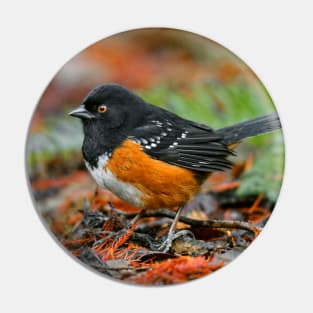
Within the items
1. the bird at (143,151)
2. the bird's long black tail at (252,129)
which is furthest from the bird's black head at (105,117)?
the bird's long black tail at (252,129)

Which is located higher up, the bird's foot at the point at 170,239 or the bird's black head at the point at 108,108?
the bird's black head at the point at 108,108

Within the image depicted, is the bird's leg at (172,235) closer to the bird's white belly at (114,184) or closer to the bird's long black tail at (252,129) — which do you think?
the bird's white belly at (114,184)

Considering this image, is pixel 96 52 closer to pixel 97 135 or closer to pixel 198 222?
pixel 97 135

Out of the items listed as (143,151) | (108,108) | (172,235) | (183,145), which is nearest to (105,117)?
(108,108)

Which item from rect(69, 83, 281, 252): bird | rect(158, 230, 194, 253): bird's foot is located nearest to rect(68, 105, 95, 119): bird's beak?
rect(69, 83, 281, 252): bird

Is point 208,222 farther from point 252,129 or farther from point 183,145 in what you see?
point 252,129

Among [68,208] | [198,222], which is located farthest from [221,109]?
[68,208]

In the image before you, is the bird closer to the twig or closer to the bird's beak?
the bird's beak

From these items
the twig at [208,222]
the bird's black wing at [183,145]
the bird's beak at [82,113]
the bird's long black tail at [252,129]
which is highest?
the bird's beak at [82,113]
